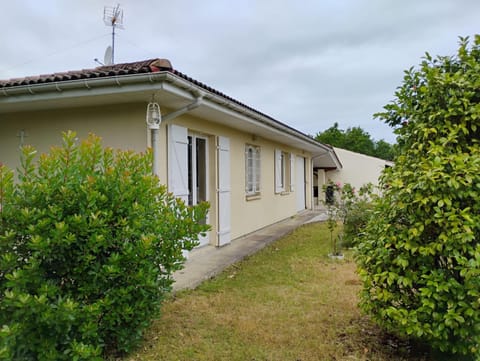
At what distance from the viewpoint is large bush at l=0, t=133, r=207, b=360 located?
2.65 metres

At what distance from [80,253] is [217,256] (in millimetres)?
4708

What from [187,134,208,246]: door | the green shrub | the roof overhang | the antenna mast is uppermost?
the antenna mast

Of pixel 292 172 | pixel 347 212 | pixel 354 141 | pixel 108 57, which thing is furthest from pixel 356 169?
pixel 354 141

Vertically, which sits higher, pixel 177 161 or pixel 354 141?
pixel 354 141

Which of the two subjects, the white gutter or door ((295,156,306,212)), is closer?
the white gutter

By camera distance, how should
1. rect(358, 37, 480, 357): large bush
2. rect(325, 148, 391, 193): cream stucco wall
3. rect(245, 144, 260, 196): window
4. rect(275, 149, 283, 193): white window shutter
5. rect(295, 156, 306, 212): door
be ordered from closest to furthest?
rect(358, 37, 480, 357): large bush, rect(245, 144, 260, 196): window, rect(275, 149, 283, 193): white window shutter, rect(295, 156, 306, 212): door, rect(325, 148, 391, 193): cream stucco wall

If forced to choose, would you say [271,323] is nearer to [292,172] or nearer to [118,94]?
[118,94]

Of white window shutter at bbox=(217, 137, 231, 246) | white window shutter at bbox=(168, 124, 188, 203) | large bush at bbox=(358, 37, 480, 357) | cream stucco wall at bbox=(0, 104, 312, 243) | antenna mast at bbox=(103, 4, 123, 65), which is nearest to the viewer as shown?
large bush at bbox=(358, 37, 480, 357)

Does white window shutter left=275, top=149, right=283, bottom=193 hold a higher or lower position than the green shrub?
higher

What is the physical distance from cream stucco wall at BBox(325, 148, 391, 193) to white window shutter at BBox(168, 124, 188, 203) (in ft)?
58.3

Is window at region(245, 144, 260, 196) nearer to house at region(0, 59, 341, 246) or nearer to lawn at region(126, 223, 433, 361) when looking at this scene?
house at region(0, 59, 341, 246)

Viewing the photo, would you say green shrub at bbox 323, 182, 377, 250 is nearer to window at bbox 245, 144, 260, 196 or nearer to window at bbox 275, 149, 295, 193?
window at bbox 245, 144, 260, 196

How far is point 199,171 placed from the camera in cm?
809

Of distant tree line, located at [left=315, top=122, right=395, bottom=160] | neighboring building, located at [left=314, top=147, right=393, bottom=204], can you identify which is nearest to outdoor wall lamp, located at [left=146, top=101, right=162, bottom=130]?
neighboring building, located at [left=314, top=147, right=393, bottom=204]
